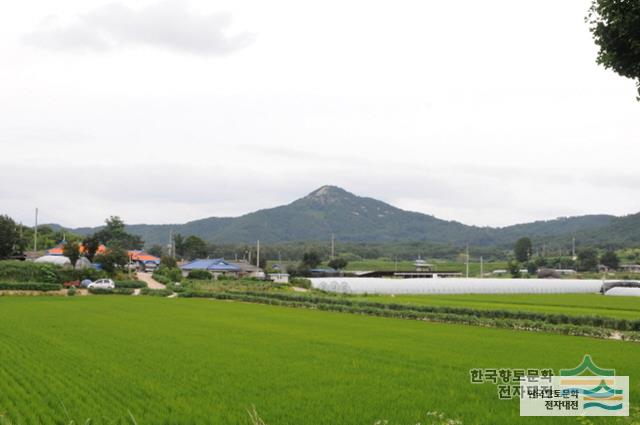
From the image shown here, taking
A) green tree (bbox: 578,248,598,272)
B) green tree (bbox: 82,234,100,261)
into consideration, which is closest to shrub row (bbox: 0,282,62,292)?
green tree (bbox: 82,234,100,261)

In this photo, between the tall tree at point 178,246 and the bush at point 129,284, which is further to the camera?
the tall tree at point 178,246

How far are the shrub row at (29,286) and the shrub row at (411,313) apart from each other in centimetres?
1146

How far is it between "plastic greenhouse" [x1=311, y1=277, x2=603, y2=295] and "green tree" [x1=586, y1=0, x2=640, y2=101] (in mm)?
50726

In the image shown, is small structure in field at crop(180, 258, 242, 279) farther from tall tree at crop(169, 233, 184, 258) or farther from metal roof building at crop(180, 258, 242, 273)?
tall tree at crop(169, 233, 184, 258)

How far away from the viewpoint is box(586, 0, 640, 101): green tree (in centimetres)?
1160

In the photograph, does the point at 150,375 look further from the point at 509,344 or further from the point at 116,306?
the point at 116,306

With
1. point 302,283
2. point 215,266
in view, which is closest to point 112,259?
point 302,283

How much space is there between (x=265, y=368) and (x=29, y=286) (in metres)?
47.3

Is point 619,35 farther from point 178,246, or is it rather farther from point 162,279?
point 178,246

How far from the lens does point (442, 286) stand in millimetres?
65875

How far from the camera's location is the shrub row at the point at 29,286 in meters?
56.7

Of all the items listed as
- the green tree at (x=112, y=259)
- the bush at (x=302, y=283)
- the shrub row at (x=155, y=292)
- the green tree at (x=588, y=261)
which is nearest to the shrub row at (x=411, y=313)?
the shrub row at (x=155, y=292)

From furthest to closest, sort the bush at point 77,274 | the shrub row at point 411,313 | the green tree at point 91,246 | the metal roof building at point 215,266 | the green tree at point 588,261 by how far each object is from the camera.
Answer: the green tree at point 588,261, the metal roof building at point 215,266, the green tree at point 91,246, the bush at point 77,274, the shrub row at point 411,313

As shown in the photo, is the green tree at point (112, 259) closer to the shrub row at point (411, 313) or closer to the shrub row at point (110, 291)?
the shrub row at point (110, 291)
